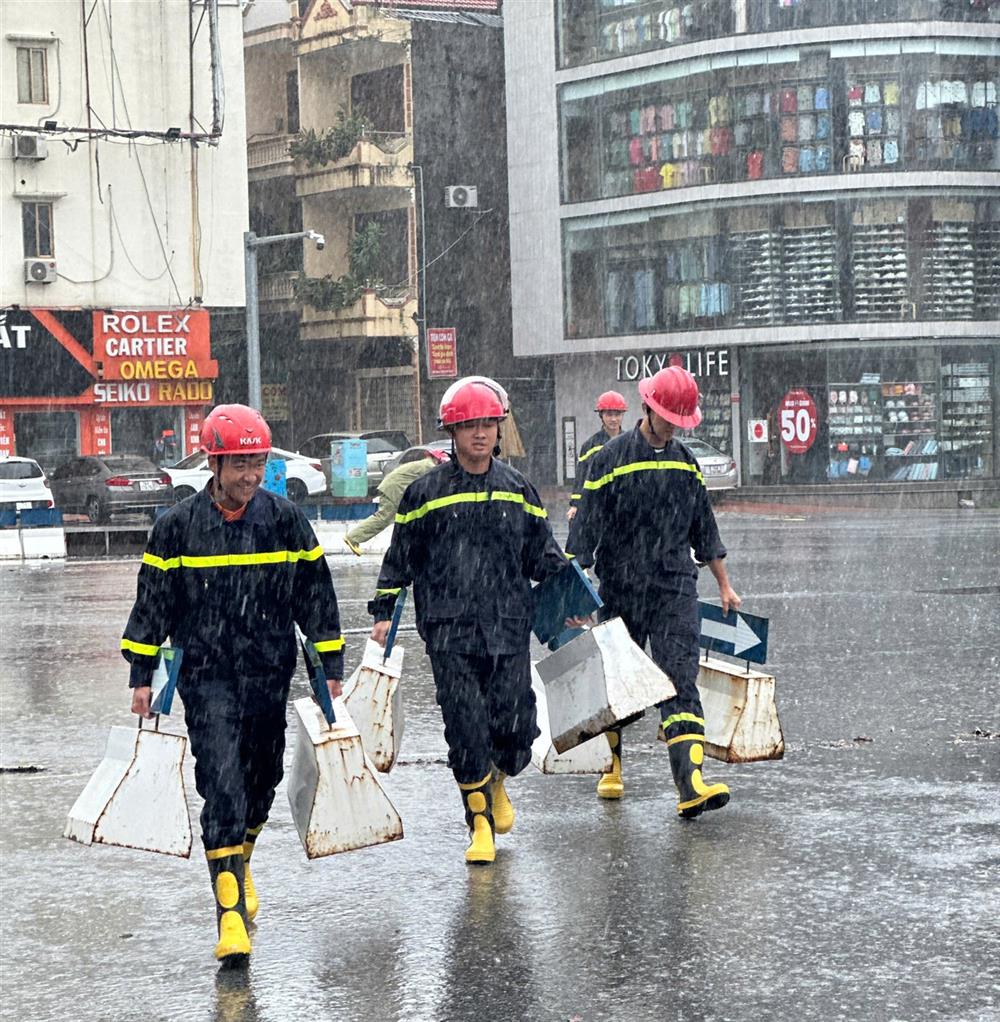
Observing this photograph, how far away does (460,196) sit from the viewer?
162ft

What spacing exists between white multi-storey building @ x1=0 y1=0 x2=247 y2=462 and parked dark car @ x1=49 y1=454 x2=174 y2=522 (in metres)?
5.61

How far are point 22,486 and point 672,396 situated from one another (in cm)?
2753

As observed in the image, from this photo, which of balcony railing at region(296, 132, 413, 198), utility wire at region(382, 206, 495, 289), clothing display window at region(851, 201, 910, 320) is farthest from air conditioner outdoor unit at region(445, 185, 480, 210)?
clothing display window at region(851, 201, 910, 320)

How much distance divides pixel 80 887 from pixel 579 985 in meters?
2.21

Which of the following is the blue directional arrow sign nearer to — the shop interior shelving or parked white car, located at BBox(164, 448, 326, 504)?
parked white car, located at BBox(164, 448, 326, 504)

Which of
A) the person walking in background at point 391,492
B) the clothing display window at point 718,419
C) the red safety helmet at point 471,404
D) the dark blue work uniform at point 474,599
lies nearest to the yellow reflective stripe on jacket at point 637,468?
the dark blue work uniform at point 474,599

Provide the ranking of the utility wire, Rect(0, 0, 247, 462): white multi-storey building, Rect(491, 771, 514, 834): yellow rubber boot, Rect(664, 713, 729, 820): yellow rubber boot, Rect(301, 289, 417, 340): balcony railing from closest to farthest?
Rect(491, 771, 514, 834): yellow rubber boot
Rect(664, 713, 729, 820): yellow rubber boot
Rect(0, 0, 247, 462): white multi-storey building
Rect(301, 289, 417, 340): balcony railing
the utility wire

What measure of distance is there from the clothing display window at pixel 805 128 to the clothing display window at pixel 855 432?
16.2 feet

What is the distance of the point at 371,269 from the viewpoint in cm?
4653

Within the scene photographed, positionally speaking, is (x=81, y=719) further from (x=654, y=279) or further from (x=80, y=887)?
(x=654, y=279)

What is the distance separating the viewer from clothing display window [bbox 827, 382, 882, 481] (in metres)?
43.3

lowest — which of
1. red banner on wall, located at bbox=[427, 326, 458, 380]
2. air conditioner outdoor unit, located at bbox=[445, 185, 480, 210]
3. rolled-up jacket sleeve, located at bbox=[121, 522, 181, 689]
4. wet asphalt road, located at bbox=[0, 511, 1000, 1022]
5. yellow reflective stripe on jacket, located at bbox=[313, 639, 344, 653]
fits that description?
wet asphalt road, located at bbox=[0, 511, 1000, 1022]

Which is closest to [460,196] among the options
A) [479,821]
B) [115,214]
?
[115,214]

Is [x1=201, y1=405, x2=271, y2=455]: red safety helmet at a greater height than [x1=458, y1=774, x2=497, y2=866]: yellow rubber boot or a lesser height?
greater
